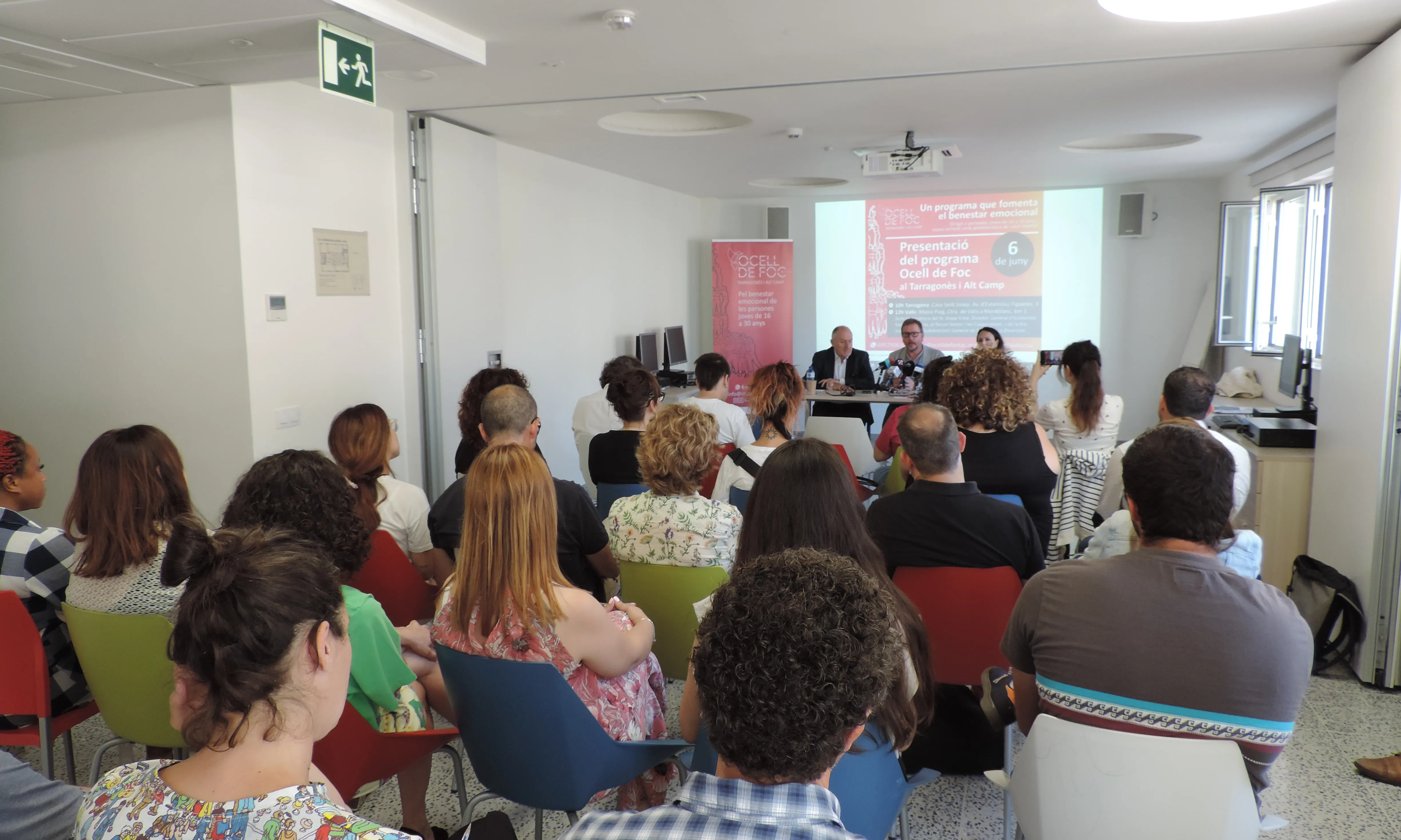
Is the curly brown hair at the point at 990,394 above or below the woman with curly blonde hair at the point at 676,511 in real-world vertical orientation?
above

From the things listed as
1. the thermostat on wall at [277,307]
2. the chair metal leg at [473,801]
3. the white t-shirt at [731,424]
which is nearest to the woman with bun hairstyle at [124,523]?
the chair metal leg at [473,801]

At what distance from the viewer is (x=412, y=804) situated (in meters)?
2.31

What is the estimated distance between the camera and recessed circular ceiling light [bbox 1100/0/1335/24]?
3.53 m

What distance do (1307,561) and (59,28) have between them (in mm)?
5526

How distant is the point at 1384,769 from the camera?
2.92 m

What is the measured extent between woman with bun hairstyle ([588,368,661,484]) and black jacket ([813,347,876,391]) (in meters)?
4.25

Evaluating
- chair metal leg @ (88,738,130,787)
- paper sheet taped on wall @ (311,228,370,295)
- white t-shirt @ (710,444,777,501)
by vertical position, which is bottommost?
chair metal leg @ (88,738,130,787)

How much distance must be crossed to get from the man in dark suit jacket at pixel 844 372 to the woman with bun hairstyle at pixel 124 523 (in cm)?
590

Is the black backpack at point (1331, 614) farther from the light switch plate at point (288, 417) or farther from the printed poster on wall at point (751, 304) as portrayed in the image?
the printed poster on wall at point (751, 304)

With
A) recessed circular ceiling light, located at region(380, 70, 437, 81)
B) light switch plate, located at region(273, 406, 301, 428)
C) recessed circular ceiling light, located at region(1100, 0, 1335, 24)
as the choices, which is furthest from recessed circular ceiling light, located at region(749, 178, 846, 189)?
light switch plate, located at region(273, 406, 301, 428)

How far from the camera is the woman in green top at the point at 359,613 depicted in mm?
2031

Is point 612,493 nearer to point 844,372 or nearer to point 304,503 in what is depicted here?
point 304,503

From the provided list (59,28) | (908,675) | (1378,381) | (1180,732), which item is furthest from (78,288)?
(1378,381)

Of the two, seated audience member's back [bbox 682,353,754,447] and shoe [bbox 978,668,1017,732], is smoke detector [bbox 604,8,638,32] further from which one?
shoe [bbox 978,668,1017,732]
